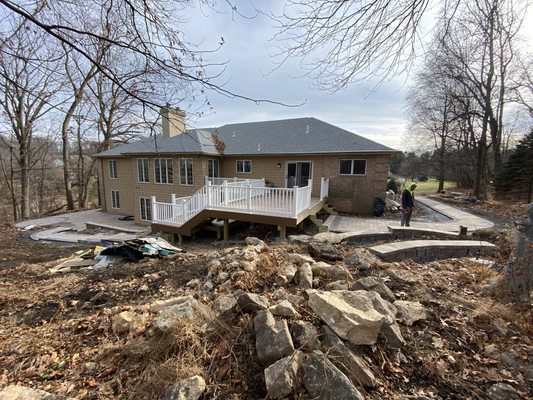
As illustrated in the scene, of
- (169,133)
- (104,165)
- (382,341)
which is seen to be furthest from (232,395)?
(104,165)

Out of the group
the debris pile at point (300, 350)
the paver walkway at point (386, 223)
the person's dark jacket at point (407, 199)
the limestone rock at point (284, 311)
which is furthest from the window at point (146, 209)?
the limestone rock at point (284, 311)

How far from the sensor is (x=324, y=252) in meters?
3.70

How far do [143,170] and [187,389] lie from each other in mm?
15734

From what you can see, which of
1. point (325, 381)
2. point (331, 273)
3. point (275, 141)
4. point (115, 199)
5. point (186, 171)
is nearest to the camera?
point (325, 381)

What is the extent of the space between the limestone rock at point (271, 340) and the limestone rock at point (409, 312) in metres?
1.13

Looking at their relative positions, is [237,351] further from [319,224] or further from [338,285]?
[319,224]

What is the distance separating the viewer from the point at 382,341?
1.84 m

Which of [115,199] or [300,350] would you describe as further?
[115,199]

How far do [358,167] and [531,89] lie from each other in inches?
559

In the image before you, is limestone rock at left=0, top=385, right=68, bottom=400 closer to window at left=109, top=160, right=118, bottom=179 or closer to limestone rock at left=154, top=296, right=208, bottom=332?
limestone rock at left=154, top=296, right=208, bottom=332

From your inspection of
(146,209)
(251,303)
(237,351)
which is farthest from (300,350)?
(146,209)

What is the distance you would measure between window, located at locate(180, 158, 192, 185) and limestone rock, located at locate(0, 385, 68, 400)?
12643 mm

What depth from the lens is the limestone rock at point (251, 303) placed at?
2074 millimetres

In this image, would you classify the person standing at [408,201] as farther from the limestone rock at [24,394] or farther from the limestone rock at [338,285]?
the limestone rock at [24,394]
